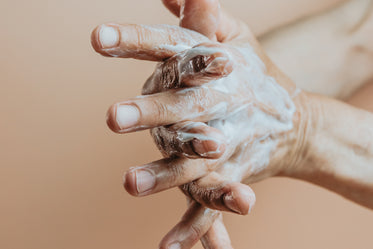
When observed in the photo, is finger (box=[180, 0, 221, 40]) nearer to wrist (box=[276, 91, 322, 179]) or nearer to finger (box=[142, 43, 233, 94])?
finger (box=[142, 43, 233, 94])

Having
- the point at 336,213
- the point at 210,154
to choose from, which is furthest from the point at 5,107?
the point at 336,213

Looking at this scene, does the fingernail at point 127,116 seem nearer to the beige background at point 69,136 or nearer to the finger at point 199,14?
the finger at point 199,14

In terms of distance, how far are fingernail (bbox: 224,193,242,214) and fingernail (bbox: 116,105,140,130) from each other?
0.19 metres

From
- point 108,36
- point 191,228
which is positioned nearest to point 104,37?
point 108,36

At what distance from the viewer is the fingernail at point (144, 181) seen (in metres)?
0.63

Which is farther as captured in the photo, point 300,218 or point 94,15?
point 300,218

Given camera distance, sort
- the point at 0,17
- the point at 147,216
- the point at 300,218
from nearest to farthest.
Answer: the point at 0,17, the point at 147,216, the point at 300,218

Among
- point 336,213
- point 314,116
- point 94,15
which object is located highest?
point 94,15

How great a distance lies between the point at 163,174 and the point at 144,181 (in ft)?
0.13

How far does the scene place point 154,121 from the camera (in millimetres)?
610

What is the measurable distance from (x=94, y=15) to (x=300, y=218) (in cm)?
93

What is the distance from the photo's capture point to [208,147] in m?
0.59

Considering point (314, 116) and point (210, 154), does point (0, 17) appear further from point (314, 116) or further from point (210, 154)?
point (314, 116)

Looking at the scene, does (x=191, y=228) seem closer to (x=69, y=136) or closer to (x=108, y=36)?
(x=108, y=36)
